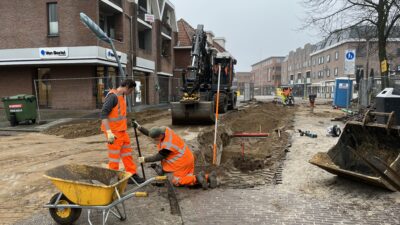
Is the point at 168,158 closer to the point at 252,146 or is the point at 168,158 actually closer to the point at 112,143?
the point at 112,143

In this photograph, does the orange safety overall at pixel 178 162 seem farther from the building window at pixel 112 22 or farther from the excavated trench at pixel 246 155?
the building window at pixel 112 22

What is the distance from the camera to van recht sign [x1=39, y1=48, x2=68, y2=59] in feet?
64.9

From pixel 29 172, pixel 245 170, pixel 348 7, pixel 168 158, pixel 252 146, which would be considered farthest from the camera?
pixel 348 7

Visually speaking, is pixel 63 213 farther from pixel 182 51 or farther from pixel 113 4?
pixel 182 51

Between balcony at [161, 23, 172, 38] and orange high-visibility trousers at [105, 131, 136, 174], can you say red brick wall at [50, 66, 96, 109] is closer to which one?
balcony at [161, 23, 172, 38]

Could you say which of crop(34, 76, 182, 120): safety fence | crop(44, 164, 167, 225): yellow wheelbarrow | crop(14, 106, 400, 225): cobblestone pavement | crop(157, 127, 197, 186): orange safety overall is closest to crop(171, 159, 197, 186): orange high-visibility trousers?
crop(157, 127, 197, 186): orange safety overall

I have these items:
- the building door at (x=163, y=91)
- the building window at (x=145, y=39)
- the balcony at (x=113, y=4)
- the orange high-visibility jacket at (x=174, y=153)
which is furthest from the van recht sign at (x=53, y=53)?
the orange high-visibility jacket at (x=174, y=153)

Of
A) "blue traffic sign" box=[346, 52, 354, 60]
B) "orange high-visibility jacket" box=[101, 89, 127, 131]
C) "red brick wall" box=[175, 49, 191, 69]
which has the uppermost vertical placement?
"red brick wall" box=[175, 49, 191, 69]

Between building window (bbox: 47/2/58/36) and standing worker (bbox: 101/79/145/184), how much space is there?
1653cm

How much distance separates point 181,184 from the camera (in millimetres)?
5902

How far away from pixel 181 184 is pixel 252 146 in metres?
5.31

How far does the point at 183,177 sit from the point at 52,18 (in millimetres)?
17900

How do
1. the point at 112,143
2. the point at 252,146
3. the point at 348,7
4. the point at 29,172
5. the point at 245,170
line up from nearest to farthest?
the point at 112,143
the point at 29,172
the point at 245,170
the point at 252,146
the point at 348,7

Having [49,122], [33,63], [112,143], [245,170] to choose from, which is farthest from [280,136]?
[33,63]
